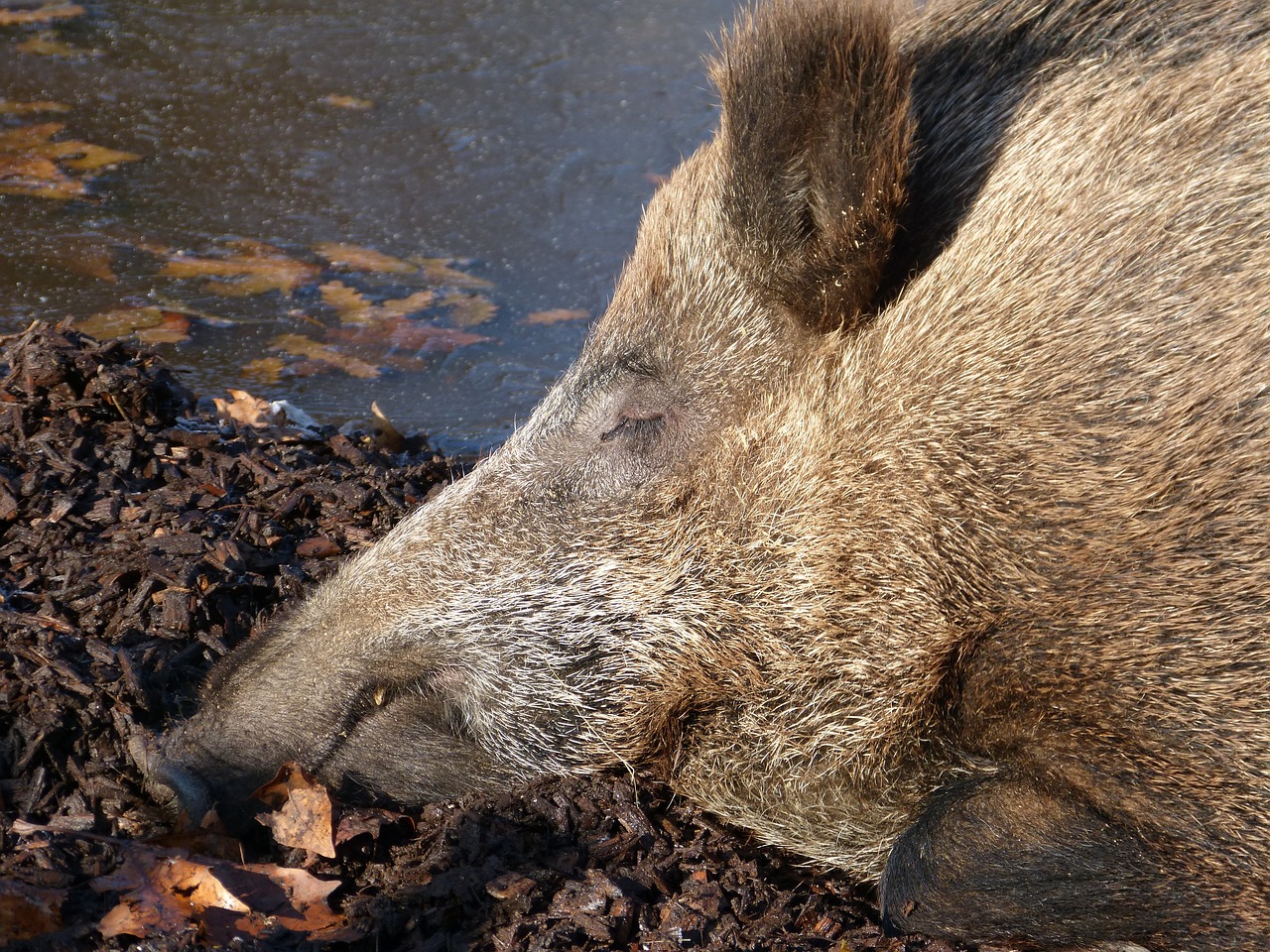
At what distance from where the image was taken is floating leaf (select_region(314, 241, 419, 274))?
19.8 feet

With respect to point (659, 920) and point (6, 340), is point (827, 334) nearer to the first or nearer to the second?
point (659, 920)

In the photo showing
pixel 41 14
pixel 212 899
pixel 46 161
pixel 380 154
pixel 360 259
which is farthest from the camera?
pixel 41 14

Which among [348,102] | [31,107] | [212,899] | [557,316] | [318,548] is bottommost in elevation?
[212,899]

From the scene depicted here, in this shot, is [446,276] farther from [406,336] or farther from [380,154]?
[380,154]

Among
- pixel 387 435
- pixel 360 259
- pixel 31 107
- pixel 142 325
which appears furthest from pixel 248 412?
pixel 31 107

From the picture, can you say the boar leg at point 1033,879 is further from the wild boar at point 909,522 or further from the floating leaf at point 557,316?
the floating leaf at point 557,316

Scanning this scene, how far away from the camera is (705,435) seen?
3098 mm

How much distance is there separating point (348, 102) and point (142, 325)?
9.14 feet

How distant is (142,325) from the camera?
523 cm

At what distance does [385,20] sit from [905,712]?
712cm

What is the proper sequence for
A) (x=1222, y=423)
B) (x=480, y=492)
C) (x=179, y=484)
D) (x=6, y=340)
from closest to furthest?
(x=1222, y=423) → (x=480, y=492) → (x=179, y=484) → (x=6, y=340)

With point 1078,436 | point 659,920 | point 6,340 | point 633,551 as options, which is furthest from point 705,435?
point 6,340

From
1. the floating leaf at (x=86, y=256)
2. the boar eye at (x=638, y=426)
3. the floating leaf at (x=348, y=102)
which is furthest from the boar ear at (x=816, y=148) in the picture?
the floating leaf at (x=348, y=102)

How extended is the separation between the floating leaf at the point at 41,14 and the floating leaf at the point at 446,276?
11.2 feet
